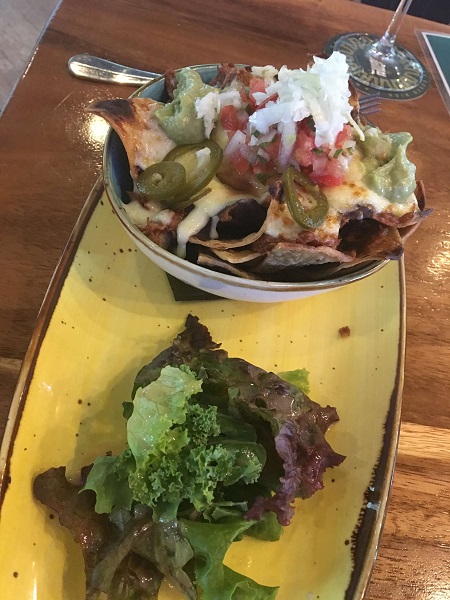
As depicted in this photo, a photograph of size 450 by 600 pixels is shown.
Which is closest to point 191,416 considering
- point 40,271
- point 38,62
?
Answer: point 40,271

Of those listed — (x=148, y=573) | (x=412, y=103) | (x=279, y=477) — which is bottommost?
(x=148, y=573)

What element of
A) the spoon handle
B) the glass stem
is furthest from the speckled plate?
the glass stem

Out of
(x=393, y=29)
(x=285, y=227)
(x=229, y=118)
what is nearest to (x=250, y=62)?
(x=393, y=29)

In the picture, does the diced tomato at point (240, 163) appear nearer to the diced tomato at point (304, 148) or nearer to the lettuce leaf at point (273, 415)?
the diced tomato at point (304, 148)

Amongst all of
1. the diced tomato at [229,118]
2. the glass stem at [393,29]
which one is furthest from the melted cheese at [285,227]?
the glass stem at [393,29]

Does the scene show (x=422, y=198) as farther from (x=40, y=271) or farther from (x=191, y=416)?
(x=40, y=271)

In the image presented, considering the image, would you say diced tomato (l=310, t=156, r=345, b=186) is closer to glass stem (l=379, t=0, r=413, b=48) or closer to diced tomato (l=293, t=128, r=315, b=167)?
diced tomato (l=293, t=128, r=315, b=167)

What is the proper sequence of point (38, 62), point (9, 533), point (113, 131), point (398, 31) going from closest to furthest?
point (9, 533), point (113, 131), point (38, 62), point (398, 31)
